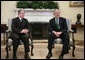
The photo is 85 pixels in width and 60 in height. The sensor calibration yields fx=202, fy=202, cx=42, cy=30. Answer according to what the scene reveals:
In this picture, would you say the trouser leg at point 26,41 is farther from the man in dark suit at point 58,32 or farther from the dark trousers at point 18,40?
the man in dark suit at point 58,32

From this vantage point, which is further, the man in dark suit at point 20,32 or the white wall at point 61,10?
the white wall at point 61,10

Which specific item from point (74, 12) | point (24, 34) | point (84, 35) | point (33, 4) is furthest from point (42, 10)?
point (24, 34)

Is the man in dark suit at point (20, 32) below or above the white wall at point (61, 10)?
below

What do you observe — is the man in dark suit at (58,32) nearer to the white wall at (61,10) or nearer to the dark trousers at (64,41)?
the dark trousers at (64,41)

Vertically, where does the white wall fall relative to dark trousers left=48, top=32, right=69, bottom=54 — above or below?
above

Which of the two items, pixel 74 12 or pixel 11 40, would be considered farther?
pixel 74 12

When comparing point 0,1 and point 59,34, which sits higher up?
point 0,1

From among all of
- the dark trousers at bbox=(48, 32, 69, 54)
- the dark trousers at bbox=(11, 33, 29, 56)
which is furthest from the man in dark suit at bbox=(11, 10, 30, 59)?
the dark trousers at bbox=(48, 32, 69, 54)

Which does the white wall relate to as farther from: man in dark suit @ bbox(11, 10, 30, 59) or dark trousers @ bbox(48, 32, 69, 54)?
dark trousers @ bbox(48, 32, 69, 54)

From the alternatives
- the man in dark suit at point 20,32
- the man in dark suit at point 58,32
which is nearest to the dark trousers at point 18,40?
the man in dark suit at point 20,32

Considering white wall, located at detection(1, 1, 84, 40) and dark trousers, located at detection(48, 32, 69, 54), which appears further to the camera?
white wall, located at detection(1, 1, 84, 40)

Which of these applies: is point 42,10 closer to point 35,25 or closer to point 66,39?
point 35,25

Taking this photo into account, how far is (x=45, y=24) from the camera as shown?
674 centimetres

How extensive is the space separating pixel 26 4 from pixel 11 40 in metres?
2.47
